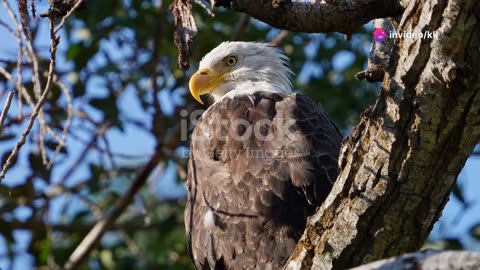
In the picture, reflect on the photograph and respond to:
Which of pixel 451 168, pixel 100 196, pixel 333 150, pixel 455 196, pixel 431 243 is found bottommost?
pixel 100 196

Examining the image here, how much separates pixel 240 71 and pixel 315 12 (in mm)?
2197

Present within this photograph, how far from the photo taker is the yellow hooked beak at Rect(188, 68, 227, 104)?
19.1 ft

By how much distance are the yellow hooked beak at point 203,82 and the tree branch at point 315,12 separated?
1.98m

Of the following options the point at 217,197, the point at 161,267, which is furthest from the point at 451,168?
the point at 161,267

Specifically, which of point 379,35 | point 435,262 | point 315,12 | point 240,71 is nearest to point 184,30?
point 315,12

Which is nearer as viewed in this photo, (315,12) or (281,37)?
(315,12)

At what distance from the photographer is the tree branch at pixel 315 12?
149 inches

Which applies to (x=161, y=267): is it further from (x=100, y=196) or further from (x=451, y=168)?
(x=451, y=168)

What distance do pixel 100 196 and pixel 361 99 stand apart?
2.73 meters

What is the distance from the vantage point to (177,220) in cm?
752

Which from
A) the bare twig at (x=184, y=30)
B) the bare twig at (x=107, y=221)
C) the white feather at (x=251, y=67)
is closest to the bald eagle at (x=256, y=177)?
the white feather at (x=251, y=67)

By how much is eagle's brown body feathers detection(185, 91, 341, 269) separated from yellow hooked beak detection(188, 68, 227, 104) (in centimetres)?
82

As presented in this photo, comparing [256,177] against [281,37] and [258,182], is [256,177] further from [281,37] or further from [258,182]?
[281,37]

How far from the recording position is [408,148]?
3.20 m
